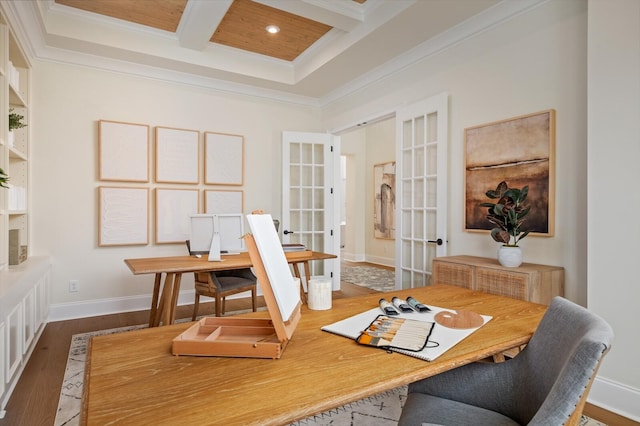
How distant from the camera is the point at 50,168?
3.72 m

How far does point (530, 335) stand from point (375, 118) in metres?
3.47

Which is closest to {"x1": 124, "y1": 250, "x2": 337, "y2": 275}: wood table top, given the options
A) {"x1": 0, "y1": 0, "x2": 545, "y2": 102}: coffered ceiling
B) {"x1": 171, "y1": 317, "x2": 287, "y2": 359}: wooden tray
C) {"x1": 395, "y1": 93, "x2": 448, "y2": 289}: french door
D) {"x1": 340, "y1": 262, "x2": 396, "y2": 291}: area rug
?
{"x1": 395, "y1": 93, "x2": 448, "y2": 289}: french door

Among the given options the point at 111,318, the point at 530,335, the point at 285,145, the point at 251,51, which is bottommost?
the point at 111,318

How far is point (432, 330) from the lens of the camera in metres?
1.20

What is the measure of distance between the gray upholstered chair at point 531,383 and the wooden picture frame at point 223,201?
12.0 ft

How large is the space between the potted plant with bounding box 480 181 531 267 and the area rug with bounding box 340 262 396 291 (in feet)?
8.26

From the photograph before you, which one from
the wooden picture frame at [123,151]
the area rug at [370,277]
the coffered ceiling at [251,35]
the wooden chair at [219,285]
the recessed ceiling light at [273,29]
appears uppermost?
the recessed ceiling light at [273,29]

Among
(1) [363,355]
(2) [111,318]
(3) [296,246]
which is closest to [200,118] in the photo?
(3) [296,246]

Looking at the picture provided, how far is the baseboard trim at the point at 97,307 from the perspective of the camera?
376cm

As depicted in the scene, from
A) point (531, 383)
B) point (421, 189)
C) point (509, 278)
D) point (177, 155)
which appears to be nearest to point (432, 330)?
point (531, 383)

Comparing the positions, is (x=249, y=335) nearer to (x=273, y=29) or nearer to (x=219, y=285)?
(x=219, y=285)

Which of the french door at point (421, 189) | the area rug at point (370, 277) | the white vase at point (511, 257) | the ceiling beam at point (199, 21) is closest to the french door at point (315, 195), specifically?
the area rug at point (370, 277)

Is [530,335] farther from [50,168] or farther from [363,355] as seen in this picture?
[50,168]

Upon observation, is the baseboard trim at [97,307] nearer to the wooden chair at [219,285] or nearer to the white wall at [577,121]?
the wooden chair at [219,285]
